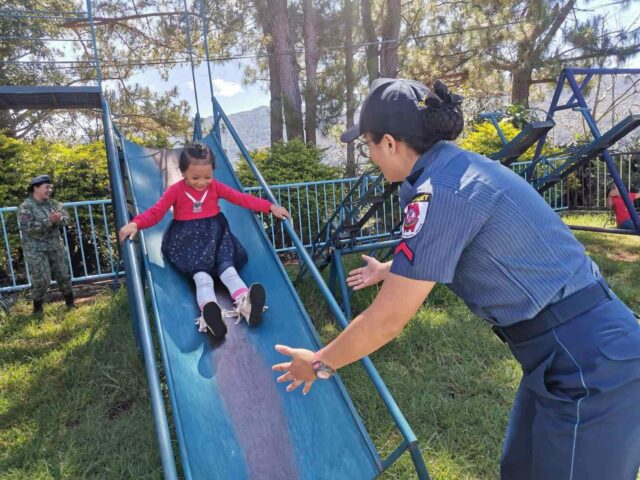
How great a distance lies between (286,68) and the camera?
426 inches

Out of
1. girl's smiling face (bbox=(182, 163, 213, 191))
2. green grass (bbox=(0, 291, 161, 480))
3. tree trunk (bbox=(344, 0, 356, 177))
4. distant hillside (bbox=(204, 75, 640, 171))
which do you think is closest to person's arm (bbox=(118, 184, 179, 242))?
girl's smiling face (bbox=(182, 163, 213, 191))

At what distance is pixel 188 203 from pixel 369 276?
90.9 inches

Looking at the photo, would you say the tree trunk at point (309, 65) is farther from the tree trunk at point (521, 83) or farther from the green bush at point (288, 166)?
the tree trunk at point (521, 83)

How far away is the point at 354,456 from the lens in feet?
7.15

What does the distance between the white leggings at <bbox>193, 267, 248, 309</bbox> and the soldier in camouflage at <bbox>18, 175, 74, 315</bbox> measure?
8.01 feet

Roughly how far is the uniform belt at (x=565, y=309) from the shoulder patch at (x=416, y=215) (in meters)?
0.39

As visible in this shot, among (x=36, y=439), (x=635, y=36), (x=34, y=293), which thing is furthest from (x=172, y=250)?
(x=635, y=36)

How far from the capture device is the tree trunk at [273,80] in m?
11.0

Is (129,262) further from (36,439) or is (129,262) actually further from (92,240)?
(92,240)

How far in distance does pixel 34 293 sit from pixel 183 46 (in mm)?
8892

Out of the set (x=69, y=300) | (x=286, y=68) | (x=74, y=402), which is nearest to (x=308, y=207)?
(x=69, y=300)

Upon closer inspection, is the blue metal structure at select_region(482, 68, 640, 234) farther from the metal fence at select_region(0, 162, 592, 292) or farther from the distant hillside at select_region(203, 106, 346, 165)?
the distant hillside at select_region(203, 106, 346, 165)

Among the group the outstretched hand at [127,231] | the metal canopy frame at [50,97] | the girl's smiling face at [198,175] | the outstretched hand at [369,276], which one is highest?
the metal canopy frame at [50,97]

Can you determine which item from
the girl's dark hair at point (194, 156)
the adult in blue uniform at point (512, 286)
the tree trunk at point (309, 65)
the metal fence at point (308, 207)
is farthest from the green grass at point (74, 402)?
the tree trunk at point (309, 65)
